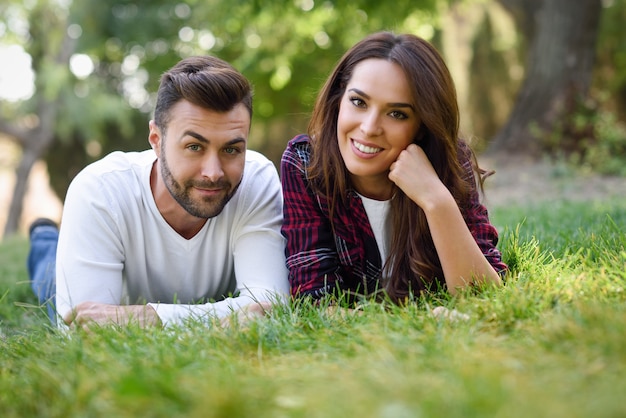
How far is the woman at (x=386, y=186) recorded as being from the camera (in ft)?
10.2

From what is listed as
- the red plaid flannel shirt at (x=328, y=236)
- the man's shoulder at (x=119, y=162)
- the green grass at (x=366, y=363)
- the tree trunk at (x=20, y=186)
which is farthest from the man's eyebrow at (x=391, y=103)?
the tree trunk at (x=20, y=186)

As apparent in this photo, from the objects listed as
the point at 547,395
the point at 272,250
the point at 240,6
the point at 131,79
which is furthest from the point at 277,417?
the point at 131,79

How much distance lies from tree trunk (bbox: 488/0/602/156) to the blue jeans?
22.4ft

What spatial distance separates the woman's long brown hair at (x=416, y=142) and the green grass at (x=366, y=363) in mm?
337

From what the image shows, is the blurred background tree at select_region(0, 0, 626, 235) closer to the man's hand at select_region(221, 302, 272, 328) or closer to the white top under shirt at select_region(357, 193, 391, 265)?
the white top under shirt at select_region(357, 193, 391, 265)

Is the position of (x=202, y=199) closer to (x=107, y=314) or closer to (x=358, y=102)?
(x=107, y=314)

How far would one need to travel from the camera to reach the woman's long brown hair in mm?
3133

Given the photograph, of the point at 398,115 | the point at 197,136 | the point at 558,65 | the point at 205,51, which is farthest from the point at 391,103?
the point at 205,51

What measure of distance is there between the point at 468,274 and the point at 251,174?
4.28 feet

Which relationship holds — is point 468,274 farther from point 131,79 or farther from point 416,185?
point 131,79

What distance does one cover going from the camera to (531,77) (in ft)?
32.1

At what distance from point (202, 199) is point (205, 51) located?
42.7 feet

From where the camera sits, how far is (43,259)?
16.0 feet

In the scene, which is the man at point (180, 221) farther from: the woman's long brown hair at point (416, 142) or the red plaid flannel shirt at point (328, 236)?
the woman's long brown hair at point (416, 142)
